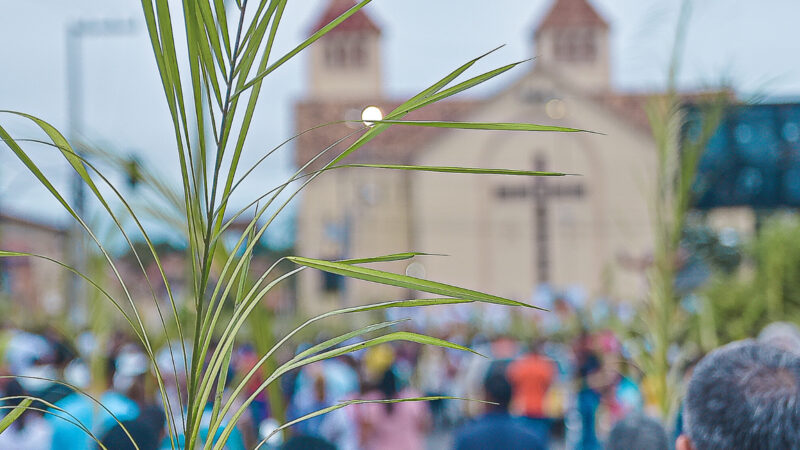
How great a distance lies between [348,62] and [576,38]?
15051 millimetres

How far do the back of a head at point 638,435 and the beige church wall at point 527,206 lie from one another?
50.9 m

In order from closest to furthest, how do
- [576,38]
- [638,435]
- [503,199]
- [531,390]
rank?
[638,435] < [531,390] < [503,199] < [576,38]

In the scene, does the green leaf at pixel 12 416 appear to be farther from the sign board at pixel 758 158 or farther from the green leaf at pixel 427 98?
the sign board at pixel 758 158

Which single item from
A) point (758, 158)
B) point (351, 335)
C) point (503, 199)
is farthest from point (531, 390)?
point (503, 199)

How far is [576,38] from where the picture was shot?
66.9 metres

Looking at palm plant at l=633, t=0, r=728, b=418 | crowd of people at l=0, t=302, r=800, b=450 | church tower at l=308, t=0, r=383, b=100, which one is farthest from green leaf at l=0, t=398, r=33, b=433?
church tower at l=308, t=0, r=383, b=100

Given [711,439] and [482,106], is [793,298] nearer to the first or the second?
[711,439]

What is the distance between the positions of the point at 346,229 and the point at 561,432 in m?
16.5

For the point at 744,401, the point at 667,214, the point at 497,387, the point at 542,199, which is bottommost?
the point at 497,387

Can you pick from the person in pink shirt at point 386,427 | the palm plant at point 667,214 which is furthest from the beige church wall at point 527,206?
the palm plant at point 667,214

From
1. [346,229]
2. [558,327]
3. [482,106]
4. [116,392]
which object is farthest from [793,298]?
[482,106]

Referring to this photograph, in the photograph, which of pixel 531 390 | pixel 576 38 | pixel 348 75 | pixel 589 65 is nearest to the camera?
pixel 531 390

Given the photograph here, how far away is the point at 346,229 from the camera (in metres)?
29.9

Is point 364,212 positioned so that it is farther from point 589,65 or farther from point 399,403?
point 399,403
